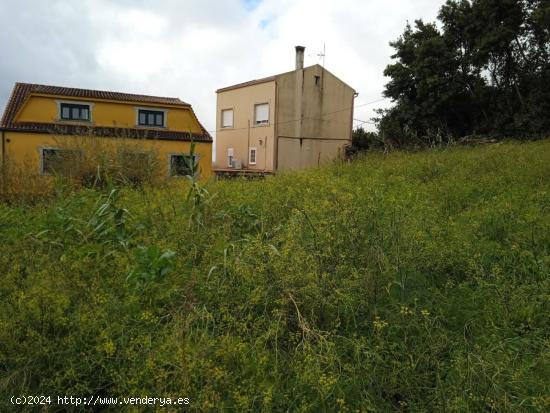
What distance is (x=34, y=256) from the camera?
126 inches

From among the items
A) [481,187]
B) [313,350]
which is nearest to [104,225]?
[313,350]

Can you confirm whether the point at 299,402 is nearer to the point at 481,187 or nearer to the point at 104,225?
the point at 104,225

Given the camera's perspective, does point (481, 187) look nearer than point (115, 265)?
No

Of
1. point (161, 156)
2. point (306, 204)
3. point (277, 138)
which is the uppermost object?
point (277, 138)

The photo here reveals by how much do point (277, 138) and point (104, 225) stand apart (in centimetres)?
2076

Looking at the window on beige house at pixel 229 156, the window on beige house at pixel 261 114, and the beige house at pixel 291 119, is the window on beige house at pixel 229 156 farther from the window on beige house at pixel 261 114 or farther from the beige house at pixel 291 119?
the window on beige house at pixel 261 114

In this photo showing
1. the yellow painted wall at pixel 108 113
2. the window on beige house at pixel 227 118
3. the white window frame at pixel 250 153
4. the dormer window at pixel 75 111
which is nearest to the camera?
the yellow painted wall at pixel 108 113

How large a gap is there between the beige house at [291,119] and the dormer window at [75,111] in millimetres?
7606

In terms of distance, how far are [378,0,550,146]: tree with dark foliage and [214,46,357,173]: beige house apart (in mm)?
4878

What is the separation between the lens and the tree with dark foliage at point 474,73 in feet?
59.5

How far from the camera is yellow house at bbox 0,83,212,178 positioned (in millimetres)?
17750

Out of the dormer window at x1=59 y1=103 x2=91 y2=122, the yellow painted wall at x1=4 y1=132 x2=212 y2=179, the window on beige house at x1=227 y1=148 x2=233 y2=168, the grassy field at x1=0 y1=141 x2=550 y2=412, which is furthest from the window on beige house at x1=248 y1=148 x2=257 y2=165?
the grassy field at x1=0 y1=141 x2=550 y2=412

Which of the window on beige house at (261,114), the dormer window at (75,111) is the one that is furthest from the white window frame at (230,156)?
the dormer window at (75,111)

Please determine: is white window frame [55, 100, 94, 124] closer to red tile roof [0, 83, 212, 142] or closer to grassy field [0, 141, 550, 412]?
red tile roof [0, 83, 212, 142]
